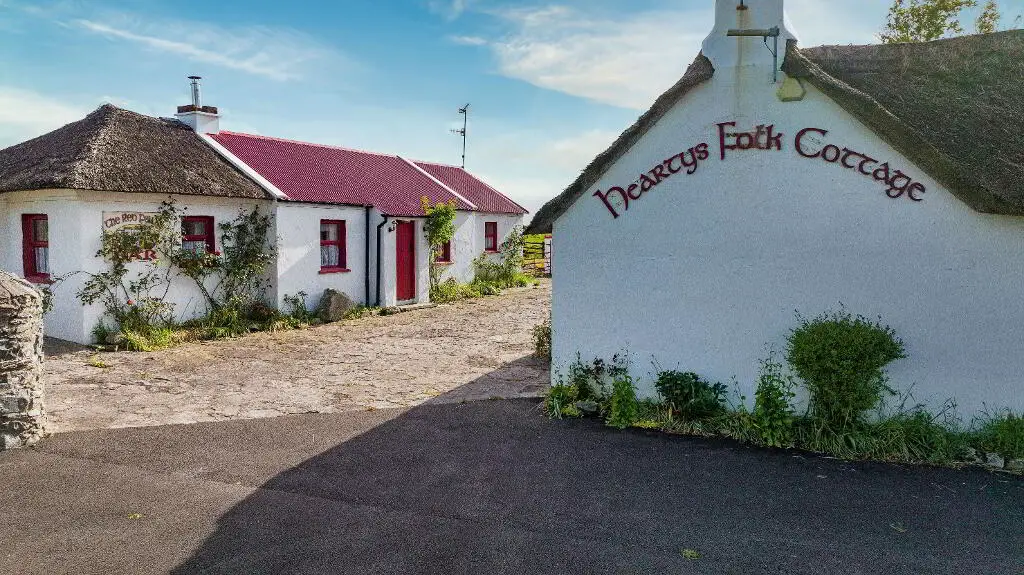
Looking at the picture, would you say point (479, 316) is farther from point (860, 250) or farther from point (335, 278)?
point (860, 250)

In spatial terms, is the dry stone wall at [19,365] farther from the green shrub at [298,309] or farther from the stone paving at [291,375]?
the green shrub at [298,309]

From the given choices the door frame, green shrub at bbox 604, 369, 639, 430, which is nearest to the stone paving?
green shrub at bbox 604, 369, 639, 430

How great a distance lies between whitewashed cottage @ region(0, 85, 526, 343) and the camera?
13359mm

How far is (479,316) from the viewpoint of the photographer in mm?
18250

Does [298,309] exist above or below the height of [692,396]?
above

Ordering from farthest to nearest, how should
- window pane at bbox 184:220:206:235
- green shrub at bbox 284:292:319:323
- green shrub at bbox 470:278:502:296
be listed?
1. green shrub at bbox 470:278:502:296
2. green shrub at bbox 284:292:319:323
3. window pane at bbox 184:220:206:235

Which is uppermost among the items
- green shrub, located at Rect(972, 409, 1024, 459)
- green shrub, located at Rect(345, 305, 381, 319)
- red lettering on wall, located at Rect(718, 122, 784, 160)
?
red lettering on wall, located at Rect(718, 122, 784, 160)

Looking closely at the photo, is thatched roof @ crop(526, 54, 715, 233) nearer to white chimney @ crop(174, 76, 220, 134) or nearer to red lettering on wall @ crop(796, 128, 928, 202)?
red lettering on wall @ crop(796, 128, 928, 202)

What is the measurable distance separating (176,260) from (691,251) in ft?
36.7

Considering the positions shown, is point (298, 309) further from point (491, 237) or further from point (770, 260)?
point (770, 260)

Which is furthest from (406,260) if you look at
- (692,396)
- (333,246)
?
(692,396)

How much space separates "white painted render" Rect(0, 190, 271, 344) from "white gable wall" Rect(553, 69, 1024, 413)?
960 centimetres

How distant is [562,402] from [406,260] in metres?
12.1

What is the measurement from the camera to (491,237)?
25.2 metres
